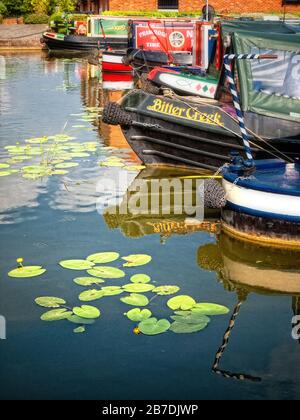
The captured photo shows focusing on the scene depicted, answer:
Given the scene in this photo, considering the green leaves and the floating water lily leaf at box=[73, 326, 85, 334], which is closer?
the floating water lily leaf at box=[73, 326, 85, 334]

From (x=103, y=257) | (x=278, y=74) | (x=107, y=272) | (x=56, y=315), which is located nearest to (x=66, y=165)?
(x=278, y=74)

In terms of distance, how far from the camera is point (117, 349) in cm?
491

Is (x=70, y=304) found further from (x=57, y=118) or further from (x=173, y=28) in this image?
(x=173, y=28)

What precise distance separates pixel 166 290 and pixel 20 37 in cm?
3414

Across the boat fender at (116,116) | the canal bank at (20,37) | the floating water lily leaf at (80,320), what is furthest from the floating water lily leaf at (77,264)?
the canal bank at (20,37)

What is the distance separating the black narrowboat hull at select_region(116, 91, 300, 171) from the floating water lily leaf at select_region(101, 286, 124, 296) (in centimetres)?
395

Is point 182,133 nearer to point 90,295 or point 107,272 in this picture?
point 107,272

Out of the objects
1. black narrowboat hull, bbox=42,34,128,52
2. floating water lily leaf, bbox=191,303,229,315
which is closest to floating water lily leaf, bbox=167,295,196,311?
floating water lily leaf, bbox=191,303,229,315

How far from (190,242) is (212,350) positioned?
2.45m

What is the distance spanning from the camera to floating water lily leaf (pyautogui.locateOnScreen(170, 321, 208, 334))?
5.16m

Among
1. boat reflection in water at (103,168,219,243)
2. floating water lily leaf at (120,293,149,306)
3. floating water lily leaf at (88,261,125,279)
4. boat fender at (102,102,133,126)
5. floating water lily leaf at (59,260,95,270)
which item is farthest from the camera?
boat fender at (102,102,133,126)

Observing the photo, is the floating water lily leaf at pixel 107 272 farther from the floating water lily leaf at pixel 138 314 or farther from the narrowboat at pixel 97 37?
the narrowboat at pixel 97 37

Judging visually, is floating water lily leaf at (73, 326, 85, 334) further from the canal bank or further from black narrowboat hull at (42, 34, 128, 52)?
Result: the canal bank

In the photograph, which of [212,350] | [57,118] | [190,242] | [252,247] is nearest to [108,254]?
[190,242]
